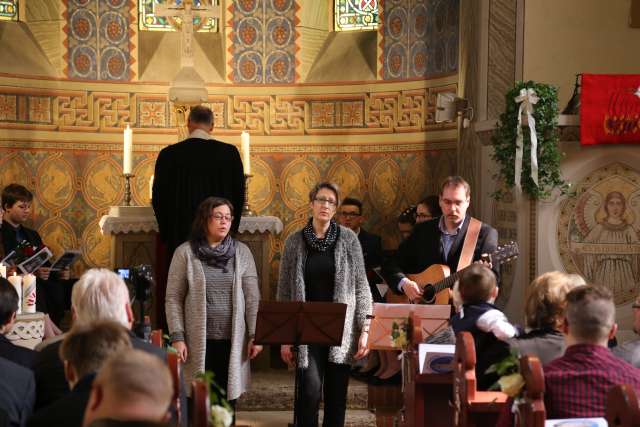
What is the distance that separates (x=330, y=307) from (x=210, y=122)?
2431 millimetres

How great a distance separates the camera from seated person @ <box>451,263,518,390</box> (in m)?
4.86

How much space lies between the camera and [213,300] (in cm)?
629

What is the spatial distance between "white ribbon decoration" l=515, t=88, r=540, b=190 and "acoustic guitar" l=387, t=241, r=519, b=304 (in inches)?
64.5

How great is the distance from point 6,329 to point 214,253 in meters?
1.95

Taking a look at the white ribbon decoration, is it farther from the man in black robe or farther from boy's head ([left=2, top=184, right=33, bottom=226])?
boy's head ([left=2, top=184, right=33, bottom=226])

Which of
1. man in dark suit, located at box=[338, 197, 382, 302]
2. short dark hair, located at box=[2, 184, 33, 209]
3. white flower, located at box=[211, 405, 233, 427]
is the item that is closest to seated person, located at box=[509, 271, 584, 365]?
white flower, located at box=[211, 405, 233, 427]

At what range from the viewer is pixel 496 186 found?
884cm

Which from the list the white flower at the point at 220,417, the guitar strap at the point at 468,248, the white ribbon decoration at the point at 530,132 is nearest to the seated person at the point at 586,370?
the white flower at the point at 220,417

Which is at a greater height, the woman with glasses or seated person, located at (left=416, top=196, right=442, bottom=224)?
seated person, located at (left=416, top=196, right=442, bottom=224)

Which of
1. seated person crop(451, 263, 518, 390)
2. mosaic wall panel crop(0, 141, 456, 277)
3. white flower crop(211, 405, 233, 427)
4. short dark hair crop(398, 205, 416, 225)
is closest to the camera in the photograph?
white flower crop(211, 405, 233, 427)

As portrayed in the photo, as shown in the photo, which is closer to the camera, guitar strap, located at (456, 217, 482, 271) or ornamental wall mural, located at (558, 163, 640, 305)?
guitar strap, located at (456, 217, 482, 271)

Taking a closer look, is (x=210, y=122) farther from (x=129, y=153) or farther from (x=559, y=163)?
(x=559, y=163)

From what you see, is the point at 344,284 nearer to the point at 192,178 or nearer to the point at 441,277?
the point at 441,277

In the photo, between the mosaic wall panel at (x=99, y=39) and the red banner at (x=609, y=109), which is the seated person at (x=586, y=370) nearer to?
the red banner at (x=609, y=109)
